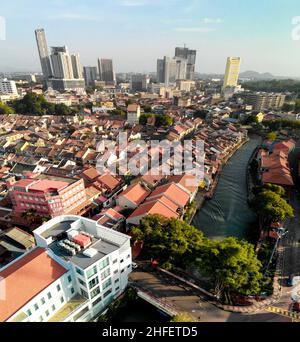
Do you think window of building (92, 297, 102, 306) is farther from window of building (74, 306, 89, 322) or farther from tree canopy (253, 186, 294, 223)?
tree canopy (253, 186, 294, 223)

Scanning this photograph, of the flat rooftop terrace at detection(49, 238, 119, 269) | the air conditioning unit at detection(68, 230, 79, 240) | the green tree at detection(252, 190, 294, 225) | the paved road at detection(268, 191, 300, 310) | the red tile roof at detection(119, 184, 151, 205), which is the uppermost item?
the air conditioning unit at detection(68, 230, 79, 240)

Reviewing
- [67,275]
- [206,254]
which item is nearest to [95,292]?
[67,275]

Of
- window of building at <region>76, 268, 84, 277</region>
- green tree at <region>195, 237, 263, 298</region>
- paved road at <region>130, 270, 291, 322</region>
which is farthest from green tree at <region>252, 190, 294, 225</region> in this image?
window of building at <region>76, 268, 84, 277</region>

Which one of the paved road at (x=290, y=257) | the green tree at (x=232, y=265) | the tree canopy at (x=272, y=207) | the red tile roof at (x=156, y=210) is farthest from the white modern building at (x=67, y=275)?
the tree canopy at (x=272, y=207)

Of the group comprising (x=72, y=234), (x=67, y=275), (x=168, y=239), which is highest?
(x=72, y=234)

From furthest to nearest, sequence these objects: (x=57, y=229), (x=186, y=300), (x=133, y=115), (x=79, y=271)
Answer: (x=133, y=115), (x=57, y=229), (x=186, y=300), (x=79, y=271)

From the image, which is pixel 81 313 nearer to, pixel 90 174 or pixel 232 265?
pixel 232 265

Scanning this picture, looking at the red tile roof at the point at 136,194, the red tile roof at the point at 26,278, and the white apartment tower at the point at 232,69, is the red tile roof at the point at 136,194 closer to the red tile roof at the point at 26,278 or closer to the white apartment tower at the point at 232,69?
the red tile roof at the point at 26,278
